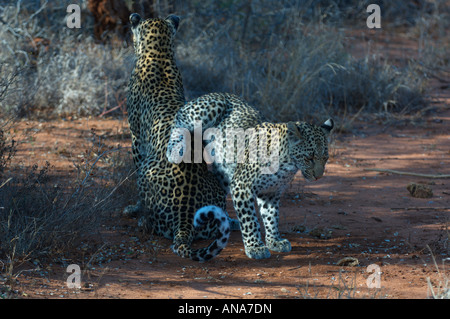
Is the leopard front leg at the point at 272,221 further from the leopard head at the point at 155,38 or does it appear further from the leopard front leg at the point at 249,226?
the leopard head at the point at 155,38

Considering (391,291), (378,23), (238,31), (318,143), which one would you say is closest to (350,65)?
(238,31)

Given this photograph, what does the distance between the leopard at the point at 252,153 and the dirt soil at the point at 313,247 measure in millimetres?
271

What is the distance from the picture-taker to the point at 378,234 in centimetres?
589

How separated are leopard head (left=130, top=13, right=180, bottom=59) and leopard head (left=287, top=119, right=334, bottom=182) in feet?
5.94

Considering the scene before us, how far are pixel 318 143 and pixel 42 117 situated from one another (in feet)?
15.7

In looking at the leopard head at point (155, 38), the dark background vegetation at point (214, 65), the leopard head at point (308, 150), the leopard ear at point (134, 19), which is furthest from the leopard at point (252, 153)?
the dark background vegetation at point (214, 65)

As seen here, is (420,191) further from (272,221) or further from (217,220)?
(217,220)

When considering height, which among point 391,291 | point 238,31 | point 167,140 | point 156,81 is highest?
point 238,31

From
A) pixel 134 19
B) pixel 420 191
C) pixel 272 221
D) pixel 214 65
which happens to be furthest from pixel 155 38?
pixel 214 65

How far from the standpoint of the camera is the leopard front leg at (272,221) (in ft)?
18.0

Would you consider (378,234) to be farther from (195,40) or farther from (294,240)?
(195,40)

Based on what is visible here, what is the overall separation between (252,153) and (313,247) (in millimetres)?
964

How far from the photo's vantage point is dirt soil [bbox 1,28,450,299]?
4590 millimetres

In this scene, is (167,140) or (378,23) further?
(378,23)
